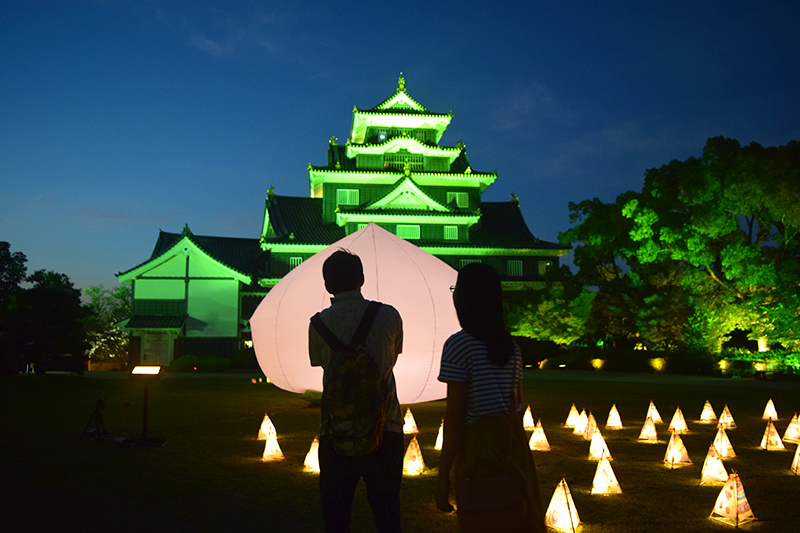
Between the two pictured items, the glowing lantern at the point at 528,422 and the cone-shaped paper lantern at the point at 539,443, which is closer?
the cone-shaped paper lantern at the point at 539,443

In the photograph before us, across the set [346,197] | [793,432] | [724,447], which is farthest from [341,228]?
[724,447]

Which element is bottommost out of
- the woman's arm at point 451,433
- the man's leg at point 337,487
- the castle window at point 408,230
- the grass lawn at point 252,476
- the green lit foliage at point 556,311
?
the grass lawn at point 252,476

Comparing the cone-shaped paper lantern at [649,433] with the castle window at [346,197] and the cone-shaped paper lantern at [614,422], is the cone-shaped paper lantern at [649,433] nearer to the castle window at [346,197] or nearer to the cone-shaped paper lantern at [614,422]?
the cone-shaped paper lantern at [614,422]

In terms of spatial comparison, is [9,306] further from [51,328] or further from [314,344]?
[314,344]

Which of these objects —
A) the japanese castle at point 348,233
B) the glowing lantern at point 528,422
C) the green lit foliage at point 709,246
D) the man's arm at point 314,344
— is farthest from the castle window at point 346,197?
the man's arm at point 314,344

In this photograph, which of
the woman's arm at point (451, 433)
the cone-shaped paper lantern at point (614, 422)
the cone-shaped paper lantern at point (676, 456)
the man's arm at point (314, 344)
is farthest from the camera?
the cone-shaped paper lantern at point (614, 422)

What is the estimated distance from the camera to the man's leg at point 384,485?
361 centimetres

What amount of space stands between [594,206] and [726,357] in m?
10.6

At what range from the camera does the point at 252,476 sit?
746 centimetres

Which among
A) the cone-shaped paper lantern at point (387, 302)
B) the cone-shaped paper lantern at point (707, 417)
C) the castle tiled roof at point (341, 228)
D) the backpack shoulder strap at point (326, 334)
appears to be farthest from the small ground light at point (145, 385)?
the castle tiled roof at point (341, 228)

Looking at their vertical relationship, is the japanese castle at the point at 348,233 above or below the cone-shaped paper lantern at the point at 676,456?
above

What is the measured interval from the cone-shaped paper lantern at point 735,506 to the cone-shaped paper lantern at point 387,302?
5051 mm

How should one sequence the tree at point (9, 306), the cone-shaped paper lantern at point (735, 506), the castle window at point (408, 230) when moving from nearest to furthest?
1. the cone-shaped paper lantern at point (735, 506)
2. the tree at point (9, 306)
3. the castle window at point (408, 230)

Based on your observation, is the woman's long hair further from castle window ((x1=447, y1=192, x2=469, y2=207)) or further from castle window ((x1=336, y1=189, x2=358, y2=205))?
castle window ((x1=447, y1=192, x2=469, y2=207))
